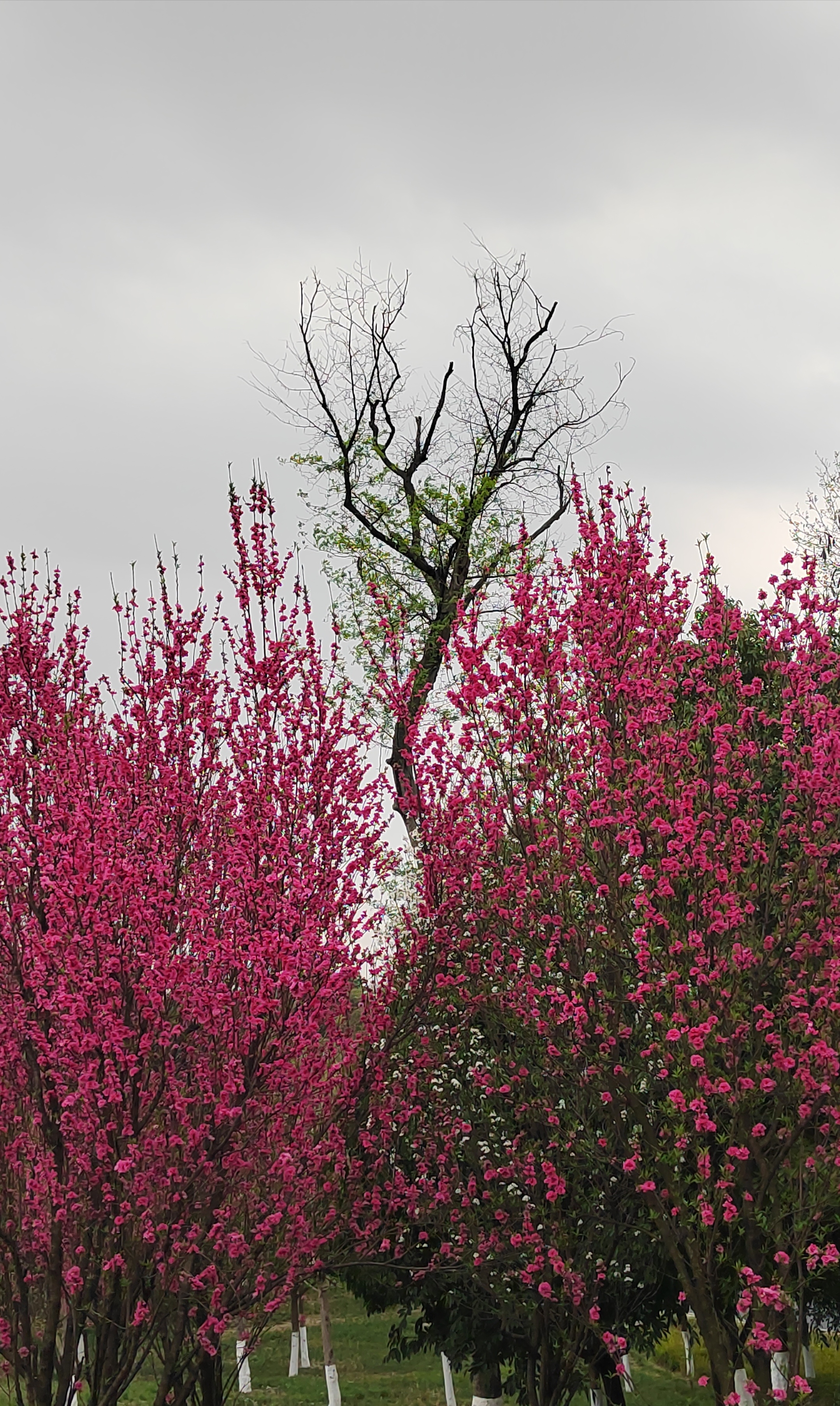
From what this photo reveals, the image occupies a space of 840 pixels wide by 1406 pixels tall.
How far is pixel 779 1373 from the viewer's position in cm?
1076

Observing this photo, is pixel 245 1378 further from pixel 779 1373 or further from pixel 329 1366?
pixel 779 1373

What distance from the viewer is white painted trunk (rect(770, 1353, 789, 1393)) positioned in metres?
8.16

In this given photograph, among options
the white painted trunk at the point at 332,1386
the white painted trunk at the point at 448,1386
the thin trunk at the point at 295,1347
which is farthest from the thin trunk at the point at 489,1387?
the thin trunk at the point at 295,1347

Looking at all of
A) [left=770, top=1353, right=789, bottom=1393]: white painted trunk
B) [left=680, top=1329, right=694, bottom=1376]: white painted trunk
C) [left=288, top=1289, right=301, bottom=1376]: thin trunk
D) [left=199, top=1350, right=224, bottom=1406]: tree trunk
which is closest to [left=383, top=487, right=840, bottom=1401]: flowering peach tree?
[left=770, top=1353, right=789, bottom=1393]: white painted trunk

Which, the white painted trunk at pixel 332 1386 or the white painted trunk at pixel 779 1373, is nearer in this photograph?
the white painted trunk at pixel 779 1373

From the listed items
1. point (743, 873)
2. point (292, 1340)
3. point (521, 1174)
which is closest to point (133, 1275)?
point (521, 1174)

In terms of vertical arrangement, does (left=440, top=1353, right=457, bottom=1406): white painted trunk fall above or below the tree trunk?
below

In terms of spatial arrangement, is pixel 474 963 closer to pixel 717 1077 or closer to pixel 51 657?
pixel 717 1077

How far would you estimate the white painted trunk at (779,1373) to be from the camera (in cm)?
816

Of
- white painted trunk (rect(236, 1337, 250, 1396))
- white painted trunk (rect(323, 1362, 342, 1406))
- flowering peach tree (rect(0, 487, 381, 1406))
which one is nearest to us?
flowering peach tree (rect(0, 487, 381, 1406))

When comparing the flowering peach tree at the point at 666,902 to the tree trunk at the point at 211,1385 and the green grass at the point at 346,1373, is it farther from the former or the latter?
the green grass at the point at 346,1373

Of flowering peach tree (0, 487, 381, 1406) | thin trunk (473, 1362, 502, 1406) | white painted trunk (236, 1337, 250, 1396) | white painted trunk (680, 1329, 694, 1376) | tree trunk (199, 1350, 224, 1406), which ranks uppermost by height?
flowering peach tree (0, 487, 381, 1406)

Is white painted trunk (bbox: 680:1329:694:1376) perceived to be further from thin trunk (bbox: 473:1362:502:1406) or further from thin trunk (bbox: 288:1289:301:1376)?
thin trunk (bbox: 473:1362:502:1406)

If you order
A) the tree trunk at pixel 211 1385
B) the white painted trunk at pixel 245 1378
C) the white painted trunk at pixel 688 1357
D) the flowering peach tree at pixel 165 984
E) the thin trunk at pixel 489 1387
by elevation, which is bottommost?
the white painted trunk at pixel 688 1357
